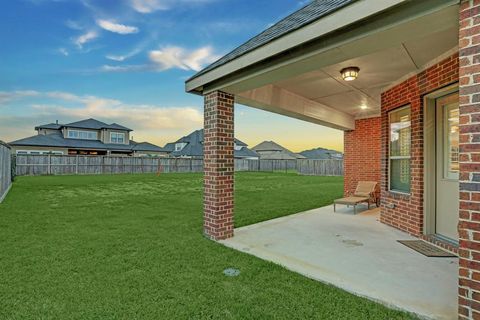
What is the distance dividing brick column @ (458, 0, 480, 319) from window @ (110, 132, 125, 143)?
33172mm

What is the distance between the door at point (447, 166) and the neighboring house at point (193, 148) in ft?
104

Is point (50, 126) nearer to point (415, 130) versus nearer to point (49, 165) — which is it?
point (49, 165)

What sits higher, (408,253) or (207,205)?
(207,205)

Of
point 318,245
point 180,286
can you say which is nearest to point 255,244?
point 318,245

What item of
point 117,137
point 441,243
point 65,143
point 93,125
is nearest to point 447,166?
point 441,243

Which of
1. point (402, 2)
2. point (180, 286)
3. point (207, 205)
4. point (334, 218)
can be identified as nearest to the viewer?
point (402, 2)

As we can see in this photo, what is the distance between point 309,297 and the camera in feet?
9.07

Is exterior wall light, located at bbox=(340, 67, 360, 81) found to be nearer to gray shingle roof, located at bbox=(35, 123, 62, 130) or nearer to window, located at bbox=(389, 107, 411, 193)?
window, located at bbox=(389, 107, 411, 193)

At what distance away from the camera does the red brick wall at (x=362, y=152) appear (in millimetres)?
9188

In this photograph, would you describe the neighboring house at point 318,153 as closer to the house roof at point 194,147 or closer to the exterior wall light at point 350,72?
the house roof at point 194,147

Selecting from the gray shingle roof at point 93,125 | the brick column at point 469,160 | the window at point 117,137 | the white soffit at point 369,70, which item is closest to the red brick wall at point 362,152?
the white soffit at point 369,70

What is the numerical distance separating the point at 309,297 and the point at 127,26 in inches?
510

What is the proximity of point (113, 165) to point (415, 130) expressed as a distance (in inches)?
991

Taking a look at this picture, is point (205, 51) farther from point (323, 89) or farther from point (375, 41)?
point (375, 41)
